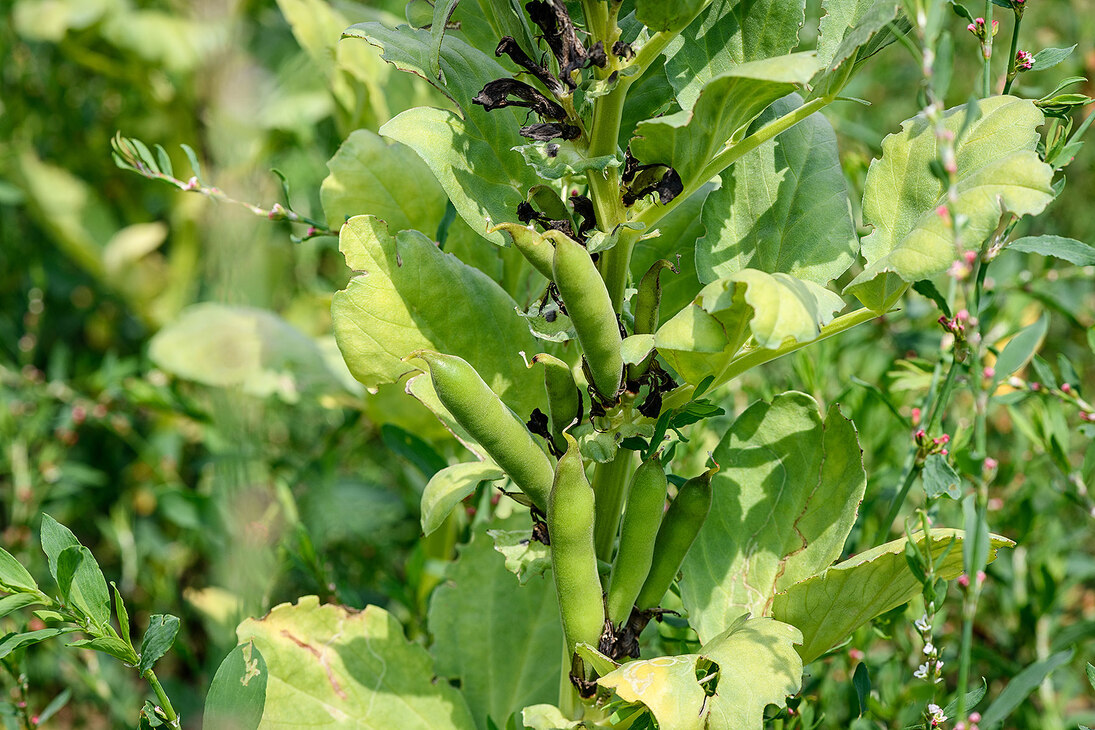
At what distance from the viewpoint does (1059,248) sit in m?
0.61

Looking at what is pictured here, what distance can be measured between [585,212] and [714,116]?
0.11 m

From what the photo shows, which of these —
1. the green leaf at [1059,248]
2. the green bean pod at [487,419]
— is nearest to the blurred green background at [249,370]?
the green bean pod at [487,419]

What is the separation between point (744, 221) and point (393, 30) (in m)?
0.26

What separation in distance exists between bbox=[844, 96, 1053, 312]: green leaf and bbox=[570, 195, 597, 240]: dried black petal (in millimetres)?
161

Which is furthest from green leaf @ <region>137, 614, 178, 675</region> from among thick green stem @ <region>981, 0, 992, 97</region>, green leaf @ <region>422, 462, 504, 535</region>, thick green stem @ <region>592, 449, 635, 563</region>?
thick green stem @ <region>981, 0, 992, 97</region>

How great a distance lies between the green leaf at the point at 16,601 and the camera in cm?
55

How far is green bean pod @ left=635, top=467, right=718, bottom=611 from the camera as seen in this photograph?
23.6 inches

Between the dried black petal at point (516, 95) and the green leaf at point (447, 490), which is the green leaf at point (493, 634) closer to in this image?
the green leaf at point (447, 490)

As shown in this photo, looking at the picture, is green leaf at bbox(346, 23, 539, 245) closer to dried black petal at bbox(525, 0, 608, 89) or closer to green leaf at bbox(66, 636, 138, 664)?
dried black petal at bbox(525, 0, 608, 89)

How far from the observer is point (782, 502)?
673 millimetres

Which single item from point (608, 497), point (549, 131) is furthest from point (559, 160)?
point (608, 497)

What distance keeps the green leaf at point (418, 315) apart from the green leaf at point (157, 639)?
202mm

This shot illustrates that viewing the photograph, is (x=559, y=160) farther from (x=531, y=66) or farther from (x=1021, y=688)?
(x=1021, y=688)

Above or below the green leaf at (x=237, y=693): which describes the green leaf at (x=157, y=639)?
above
